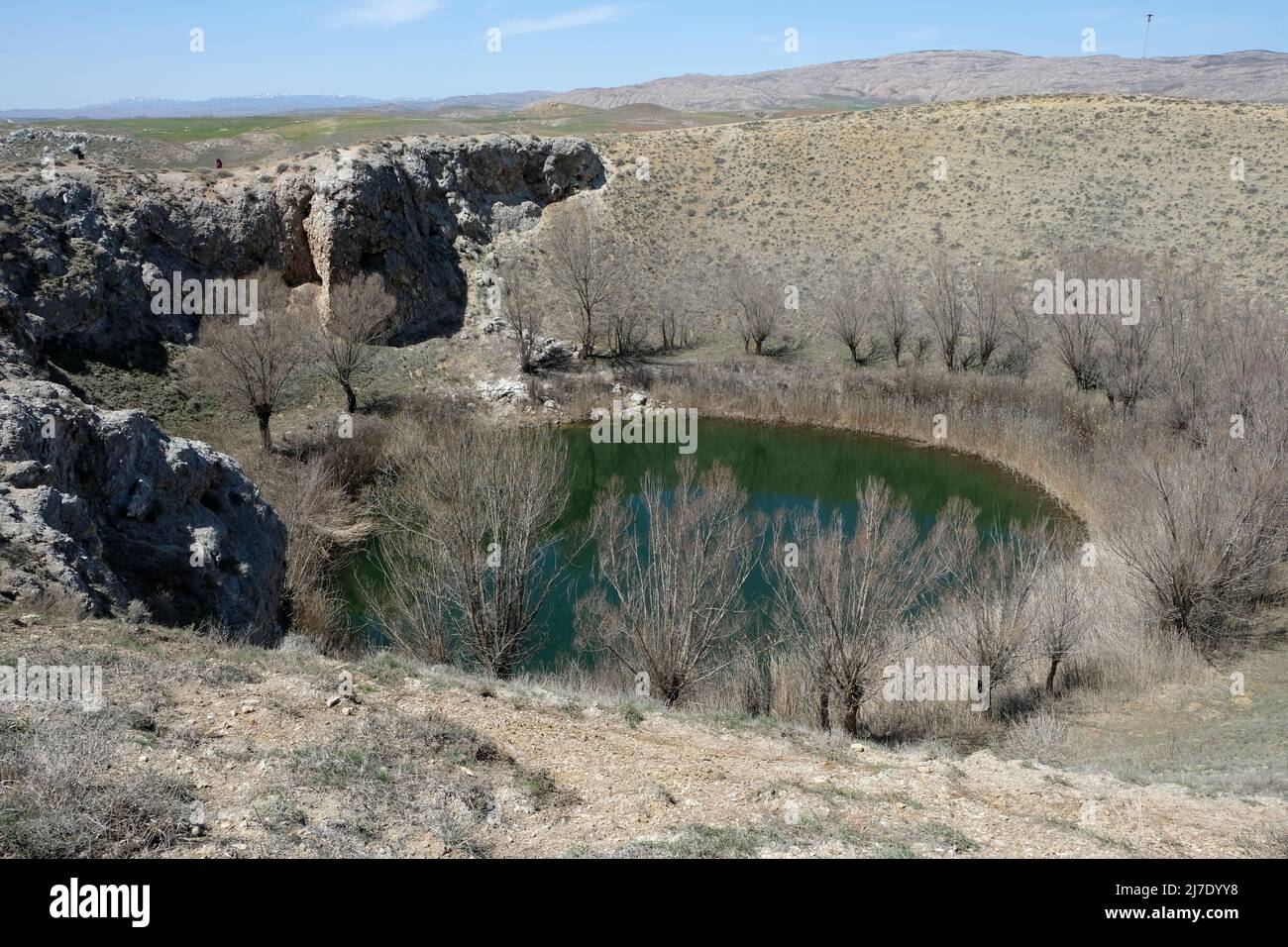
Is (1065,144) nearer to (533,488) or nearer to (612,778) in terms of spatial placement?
(533,488)

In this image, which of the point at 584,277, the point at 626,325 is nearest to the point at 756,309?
the point at 626,325

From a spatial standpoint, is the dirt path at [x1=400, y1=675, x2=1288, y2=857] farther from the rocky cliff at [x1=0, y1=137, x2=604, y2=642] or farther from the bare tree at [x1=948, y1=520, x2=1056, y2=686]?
the rocky cliff at [x1=0, y1=137, x2=604, y2=642]

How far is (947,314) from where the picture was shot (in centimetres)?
4562

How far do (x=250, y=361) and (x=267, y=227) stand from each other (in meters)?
14.9

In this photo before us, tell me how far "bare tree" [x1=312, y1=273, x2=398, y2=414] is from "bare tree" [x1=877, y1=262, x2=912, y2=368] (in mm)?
25668

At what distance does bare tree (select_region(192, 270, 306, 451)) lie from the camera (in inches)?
1283

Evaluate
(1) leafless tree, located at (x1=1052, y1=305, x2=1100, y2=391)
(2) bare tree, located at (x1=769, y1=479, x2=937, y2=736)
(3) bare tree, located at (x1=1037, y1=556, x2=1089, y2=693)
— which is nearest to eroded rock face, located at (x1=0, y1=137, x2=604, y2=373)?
(2) bare tree, located at (x1=769, y1=479, x2=937, y2=736)

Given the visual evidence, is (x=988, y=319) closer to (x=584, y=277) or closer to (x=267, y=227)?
(x=584, y=277)

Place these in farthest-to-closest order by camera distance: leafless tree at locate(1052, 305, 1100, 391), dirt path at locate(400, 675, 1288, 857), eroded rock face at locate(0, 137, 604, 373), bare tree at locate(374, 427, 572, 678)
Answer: leafless tree at locate(1052, 305, 1100, 391), eroded rock face at locate(0, 137, 604, 373), bare tree at locate(374, 427, 572, 678), dirt path at locate(400, 675, 1288, 857)

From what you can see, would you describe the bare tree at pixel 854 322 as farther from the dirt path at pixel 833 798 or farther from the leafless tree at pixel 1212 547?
the dirt path at pixel 833 798

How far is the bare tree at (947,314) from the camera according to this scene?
45219mm

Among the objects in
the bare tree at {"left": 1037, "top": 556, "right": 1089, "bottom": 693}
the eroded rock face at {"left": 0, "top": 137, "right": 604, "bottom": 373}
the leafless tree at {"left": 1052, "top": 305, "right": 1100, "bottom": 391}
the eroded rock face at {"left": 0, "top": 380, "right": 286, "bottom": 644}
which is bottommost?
the bare tree at {"left": 1037, "top": 556, "right": 1089, "bottom": 693}

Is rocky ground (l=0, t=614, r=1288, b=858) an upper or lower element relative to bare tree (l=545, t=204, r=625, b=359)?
lower
